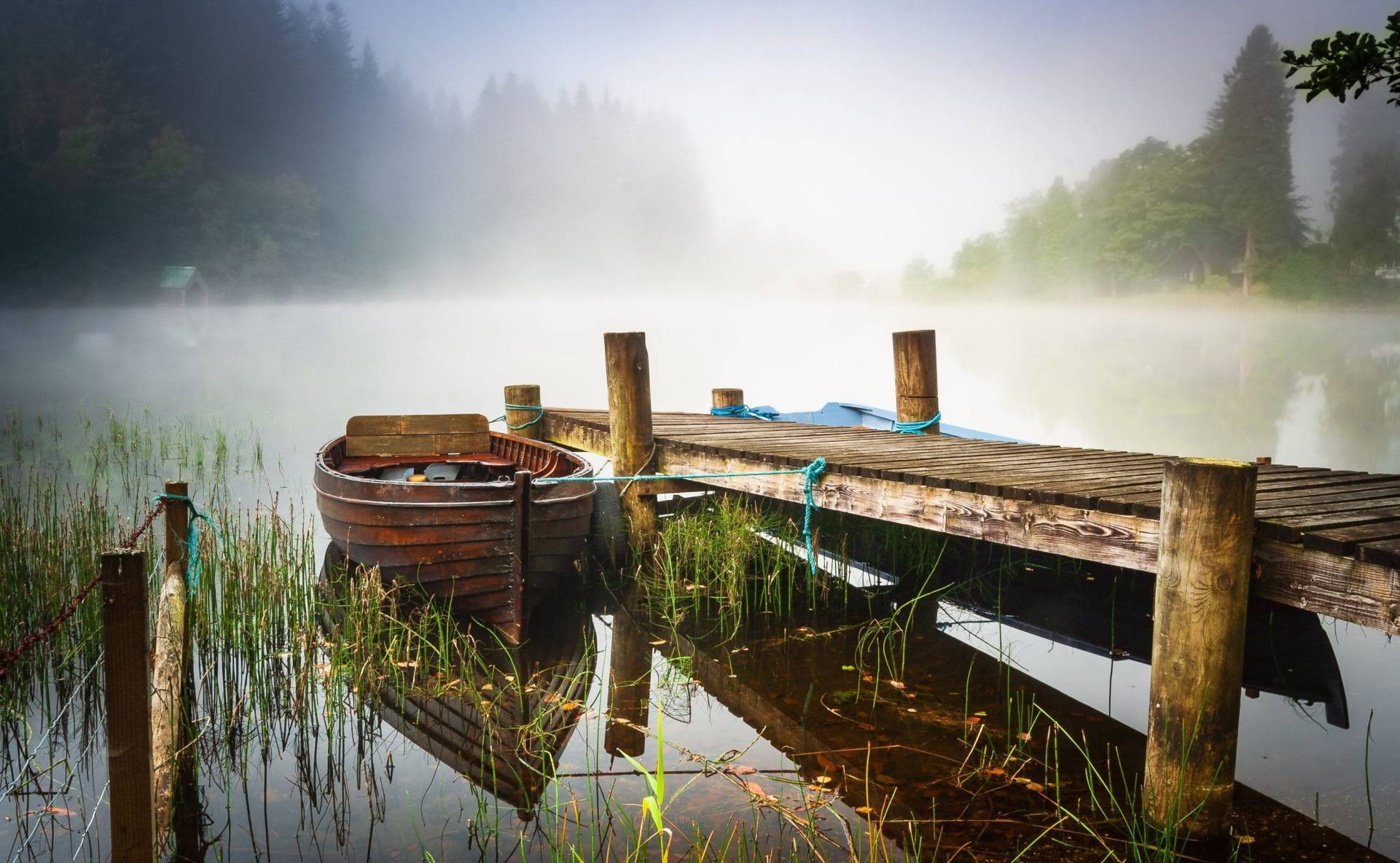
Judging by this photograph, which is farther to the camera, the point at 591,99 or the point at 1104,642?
the point at 591,99

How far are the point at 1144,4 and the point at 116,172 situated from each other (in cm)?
4080

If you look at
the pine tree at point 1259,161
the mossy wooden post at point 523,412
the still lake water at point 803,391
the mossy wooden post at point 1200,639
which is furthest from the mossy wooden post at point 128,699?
the pine tree at point 1259,161

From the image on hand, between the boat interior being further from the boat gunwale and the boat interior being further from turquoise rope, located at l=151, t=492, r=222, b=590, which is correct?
turquoise rope, located at l=151, t=492, r=222, b=590

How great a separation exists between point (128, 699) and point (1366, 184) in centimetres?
3325

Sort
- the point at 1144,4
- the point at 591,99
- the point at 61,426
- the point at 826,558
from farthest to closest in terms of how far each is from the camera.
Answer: the point at 591,99 → the point at 1144,4 → the point at 61,426 → the point at 826,558

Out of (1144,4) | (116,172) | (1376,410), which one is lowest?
(1376,410)

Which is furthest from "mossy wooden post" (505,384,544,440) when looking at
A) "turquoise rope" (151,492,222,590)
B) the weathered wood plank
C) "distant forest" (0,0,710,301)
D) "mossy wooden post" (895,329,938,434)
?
"distant forest" (0,0,710,301)

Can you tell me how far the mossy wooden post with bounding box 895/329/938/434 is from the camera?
683cm

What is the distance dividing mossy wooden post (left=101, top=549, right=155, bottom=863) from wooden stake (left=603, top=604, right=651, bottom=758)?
1.66 metres

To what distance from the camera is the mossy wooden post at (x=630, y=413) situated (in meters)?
6.16

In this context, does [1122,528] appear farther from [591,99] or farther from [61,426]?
[591,99]

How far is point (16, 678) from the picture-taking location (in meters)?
4.16

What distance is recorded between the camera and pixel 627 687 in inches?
188

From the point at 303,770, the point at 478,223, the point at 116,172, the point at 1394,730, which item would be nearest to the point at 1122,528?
the point at 1394,730
